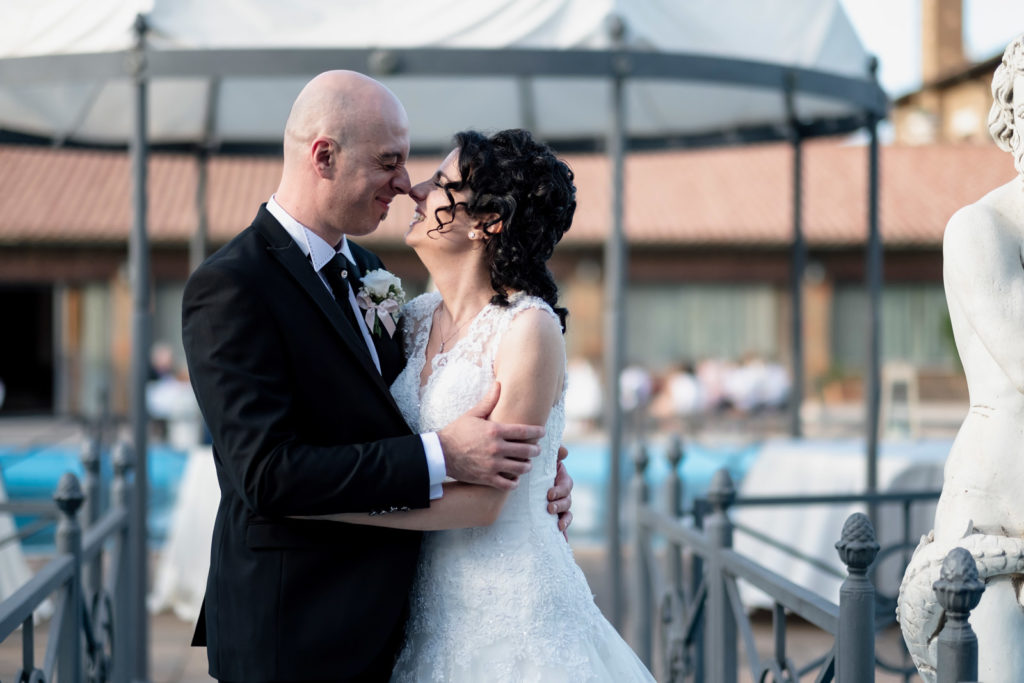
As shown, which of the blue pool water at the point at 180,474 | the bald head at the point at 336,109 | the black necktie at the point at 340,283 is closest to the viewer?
the bald head at the point at 336,109

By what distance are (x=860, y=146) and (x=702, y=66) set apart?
78.5 feet

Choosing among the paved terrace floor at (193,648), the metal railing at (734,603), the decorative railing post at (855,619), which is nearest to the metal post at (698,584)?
the metal railing at (734,603)

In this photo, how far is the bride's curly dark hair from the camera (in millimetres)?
2420

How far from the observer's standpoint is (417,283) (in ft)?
72.9

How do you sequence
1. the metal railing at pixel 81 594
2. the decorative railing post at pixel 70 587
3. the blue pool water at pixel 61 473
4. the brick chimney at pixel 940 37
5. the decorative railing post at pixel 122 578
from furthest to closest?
1. the brick chimney at pixel 940 37
2. the blue pool water at pixel 61 473
3. the decorative railing post at pixel 122 578
4. the decorative railing post at pixel 70 587
5. the metal railing at pixel 81 594

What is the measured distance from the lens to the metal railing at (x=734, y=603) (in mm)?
1929

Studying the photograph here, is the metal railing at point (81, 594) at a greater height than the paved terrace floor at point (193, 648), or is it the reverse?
the metal railing at point (81, 594)

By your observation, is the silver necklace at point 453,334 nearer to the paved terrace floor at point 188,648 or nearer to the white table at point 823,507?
the paved terrace floor at point 188,648

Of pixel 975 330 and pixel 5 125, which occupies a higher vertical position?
pixel 5 125

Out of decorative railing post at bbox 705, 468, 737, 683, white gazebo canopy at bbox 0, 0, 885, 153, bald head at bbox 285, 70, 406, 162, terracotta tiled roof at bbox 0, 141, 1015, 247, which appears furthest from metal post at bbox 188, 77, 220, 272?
terracotta tiled roof at bbox 0, 141, 1015, 247

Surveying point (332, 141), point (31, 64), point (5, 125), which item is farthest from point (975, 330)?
point (5, 125)

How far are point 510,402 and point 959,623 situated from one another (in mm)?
920

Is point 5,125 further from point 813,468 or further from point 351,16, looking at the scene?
point 813,468

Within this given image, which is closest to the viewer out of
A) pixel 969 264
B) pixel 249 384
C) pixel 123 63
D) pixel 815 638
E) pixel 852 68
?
pixel 249 384
